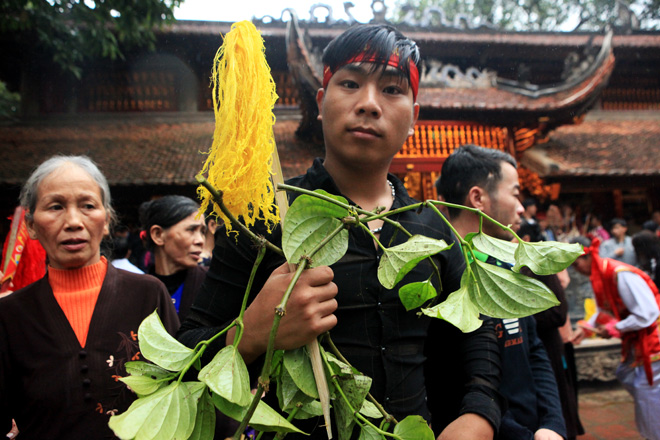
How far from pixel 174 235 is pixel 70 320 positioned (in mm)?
1273

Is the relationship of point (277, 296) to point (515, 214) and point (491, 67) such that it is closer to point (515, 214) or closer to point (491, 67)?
point (515, 214)

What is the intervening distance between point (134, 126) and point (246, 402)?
9538 mm

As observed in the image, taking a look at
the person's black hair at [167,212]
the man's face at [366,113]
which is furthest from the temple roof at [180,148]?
the man's face at [366,113]

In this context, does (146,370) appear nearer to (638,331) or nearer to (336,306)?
(336,306)

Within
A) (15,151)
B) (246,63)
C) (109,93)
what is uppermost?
(109,93)

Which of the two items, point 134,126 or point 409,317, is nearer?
point 409,317

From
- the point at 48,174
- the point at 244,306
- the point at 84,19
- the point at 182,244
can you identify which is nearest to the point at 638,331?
the point at 182,244

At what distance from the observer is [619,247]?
7352mm

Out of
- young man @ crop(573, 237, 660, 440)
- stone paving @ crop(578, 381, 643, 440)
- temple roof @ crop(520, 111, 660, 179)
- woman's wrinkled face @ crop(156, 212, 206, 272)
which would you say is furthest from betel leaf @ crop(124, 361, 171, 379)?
temple roof @ crop(520, 111, 660, 179)

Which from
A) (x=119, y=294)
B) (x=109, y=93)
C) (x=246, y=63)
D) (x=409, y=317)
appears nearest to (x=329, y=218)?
(x=246, y=63)

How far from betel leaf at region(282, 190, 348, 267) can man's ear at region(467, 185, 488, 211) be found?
1.32 m

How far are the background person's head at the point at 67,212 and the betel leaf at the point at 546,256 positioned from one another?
53.4 inches

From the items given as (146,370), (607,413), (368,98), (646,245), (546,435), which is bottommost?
(607,413)

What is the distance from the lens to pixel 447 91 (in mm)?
7984
